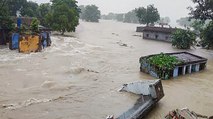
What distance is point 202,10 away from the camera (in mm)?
34938

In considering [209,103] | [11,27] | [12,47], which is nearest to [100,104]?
[209,103]

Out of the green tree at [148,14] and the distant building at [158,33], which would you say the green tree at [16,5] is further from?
the green tree at [148,14]

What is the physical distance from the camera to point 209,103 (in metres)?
15.5

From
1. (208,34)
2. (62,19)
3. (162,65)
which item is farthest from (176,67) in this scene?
(62,19)

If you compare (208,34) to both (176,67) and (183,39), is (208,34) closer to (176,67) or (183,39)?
(183,39)

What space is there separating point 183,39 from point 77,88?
2602cm

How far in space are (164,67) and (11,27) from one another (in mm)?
16912

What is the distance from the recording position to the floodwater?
509 inches

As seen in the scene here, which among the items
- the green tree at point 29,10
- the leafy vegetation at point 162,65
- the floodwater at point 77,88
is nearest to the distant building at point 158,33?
the green tree at point 29,10

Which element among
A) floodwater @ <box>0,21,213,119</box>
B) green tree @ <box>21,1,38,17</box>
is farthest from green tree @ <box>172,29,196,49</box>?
green tree @ <box>21,1,38,17</box>

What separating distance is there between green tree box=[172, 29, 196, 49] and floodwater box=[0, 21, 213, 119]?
13.6 meters

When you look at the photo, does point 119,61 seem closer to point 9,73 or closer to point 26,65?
point 26,65

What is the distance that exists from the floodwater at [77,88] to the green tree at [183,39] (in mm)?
13578

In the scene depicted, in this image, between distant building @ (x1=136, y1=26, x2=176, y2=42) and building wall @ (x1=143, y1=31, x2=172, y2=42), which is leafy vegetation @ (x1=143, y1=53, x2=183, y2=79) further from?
building wall @ (x1=143, y1=31, x2=172, y2=42)
